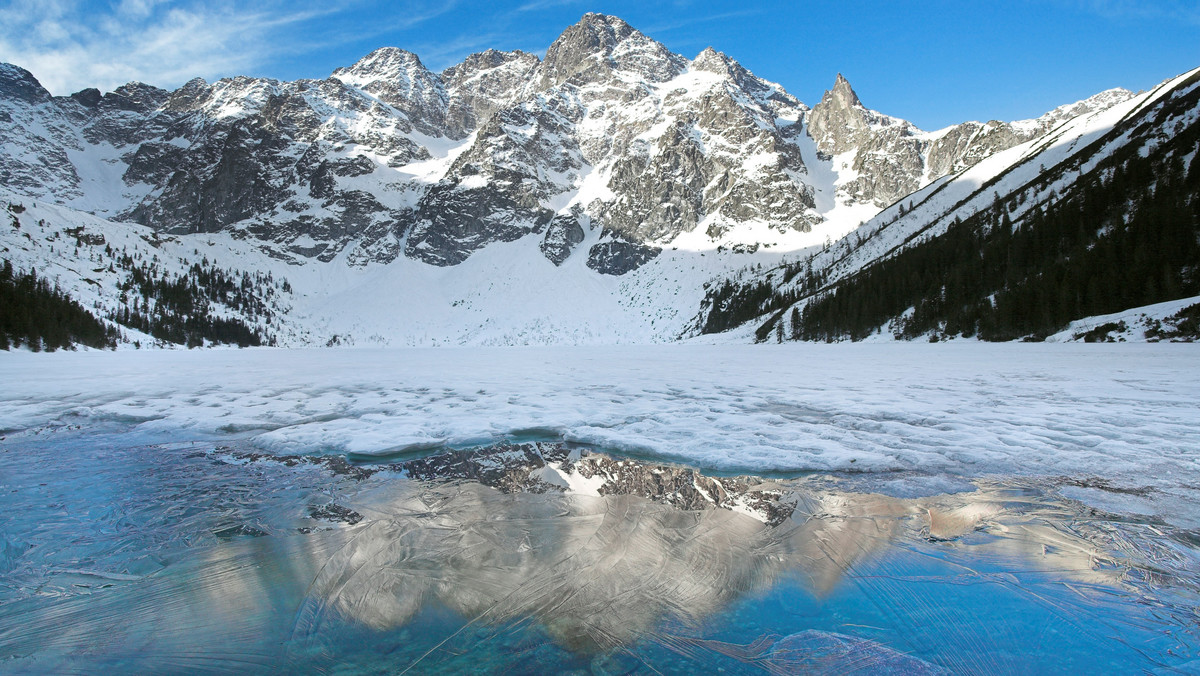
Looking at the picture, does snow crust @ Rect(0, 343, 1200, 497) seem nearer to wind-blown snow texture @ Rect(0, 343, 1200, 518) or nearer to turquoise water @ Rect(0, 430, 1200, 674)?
wind-blown snow texture @ Rect(0, 343, 1200, 518)

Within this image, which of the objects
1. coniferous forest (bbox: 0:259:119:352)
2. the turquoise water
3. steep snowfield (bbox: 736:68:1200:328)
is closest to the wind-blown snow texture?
the turquoise water

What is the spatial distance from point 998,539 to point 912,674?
2.04 meters

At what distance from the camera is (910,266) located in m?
63.7

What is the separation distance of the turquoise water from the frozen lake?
0.06 ft

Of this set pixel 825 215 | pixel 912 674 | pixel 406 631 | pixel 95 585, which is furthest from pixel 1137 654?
pixel 825 215

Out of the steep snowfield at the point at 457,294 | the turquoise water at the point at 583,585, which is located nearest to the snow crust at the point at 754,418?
the turquoise water at the point at 583,585

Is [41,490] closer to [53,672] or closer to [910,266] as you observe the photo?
[53,672]

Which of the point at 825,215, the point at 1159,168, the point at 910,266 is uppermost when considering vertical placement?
the point at 825,215

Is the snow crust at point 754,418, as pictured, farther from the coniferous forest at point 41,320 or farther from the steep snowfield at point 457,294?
the steep snowfield at point 457,294

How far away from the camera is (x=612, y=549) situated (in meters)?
3.97

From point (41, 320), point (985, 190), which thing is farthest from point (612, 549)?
point (985, 190)

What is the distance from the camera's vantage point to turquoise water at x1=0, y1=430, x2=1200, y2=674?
8.75 ft

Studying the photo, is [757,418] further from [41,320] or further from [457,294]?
[457,294]

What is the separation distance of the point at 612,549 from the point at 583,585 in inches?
23.7
